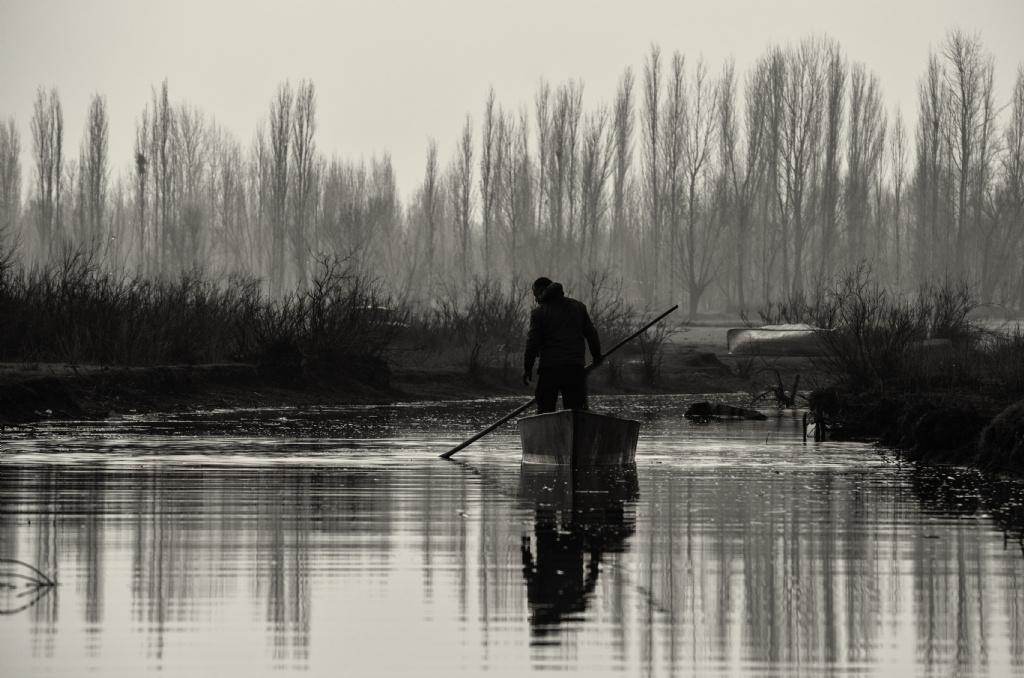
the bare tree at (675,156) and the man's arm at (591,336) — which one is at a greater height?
the bare tree at (675,156)

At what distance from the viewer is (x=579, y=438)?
17.1m

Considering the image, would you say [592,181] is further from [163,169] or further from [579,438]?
[579,438]

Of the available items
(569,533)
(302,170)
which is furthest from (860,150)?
(569,533)

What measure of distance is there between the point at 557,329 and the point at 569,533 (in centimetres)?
717

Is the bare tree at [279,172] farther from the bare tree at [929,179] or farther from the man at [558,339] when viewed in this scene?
the man at [558,339]

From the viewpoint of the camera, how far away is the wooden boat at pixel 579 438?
56.0 ft

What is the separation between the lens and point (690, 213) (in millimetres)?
79000

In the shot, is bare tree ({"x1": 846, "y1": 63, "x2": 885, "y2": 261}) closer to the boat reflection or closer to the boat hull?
the boat hull

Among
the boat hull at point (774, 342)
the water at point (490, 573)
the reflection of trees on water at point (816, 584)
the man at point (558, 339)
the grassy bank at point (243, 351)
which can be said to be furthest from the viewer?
the boat hull at point (774, 342)

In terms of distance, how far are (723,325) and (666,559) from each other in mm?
62304

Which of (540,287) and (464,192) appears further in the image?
(464,192)

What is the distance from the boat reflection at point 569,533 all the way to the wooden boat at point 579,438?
5.3 inches

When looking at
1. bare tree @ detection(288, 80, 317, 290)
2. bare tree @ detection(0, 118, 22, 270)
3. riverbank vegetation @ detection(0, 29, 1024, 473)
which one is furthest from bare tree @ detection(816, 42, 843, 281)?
bare tree @ detection(0, 118, 22, 270)

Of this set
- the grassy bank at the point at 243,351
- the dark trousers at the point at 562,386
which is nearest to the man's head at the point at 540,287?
the dark trousers at the point at 562,386
